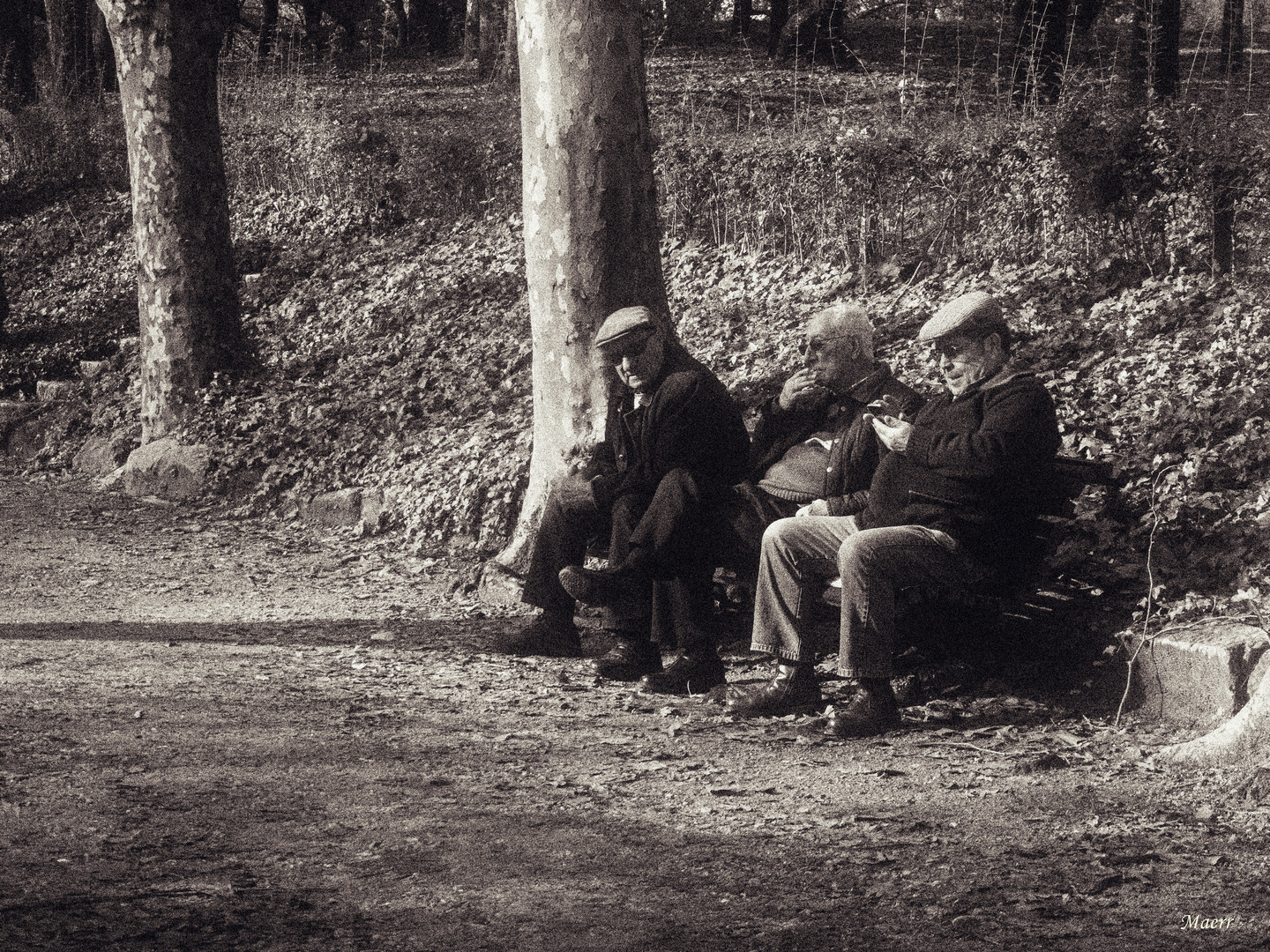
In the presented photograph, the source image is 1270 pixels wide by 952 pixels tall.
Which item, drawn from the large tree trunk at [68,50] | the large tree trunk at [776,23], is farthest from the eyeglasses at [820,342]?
the large tree trunk at [776,23]

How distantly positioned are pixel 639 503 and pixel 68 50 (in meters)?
20.5

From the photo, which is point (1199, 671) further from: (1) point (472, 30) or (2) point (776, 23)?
(1) point (472, 30)

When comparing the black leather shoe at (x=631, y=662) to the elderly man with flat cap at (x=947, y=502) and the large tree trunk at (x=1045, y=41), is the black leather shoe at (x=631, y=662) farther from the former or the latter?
the large tree trunk at (x=1045, y=41)

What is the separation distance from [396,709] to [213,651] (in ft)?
4.23

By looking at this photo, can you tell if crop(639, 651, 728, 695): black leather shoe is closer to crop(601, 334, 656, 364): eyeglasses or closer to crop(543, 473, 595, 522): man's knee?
crop(543, 473, 595, 522): man's knee

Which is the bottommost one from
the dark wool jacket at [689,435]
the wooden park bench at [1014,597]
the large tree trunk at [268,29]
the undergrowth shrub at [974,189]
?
the wooden park bench at [1014,597]

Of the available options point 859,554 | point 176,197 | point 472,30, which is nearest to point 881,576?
point 859,554

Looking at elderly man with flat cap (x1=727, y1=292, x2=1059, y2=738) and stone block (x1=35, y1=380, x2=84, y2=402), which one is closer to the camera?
elderly man with flat cap (x1=727, y1=292, x2=1059, y2=738)

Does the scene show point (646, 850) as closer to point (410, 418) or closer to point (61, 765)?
point (61, 765)

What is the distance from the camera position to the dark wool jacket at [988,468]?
4957 millimetres

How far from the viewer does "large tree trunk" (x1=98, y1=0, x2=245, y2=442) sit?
10836 mm

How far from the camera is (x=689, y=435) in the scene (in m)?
5.78

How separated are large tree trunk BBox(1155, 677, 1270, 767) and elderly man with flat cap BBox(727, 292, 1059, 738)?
91cm

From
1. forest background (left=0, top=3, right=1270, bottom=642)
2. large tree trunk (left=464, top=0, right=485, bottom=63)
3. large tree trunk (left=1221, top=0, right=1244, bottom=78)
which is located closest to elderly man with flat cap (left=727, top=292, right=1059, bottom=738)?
forest background (left=0, top=3, right=1270, bottom=642)
